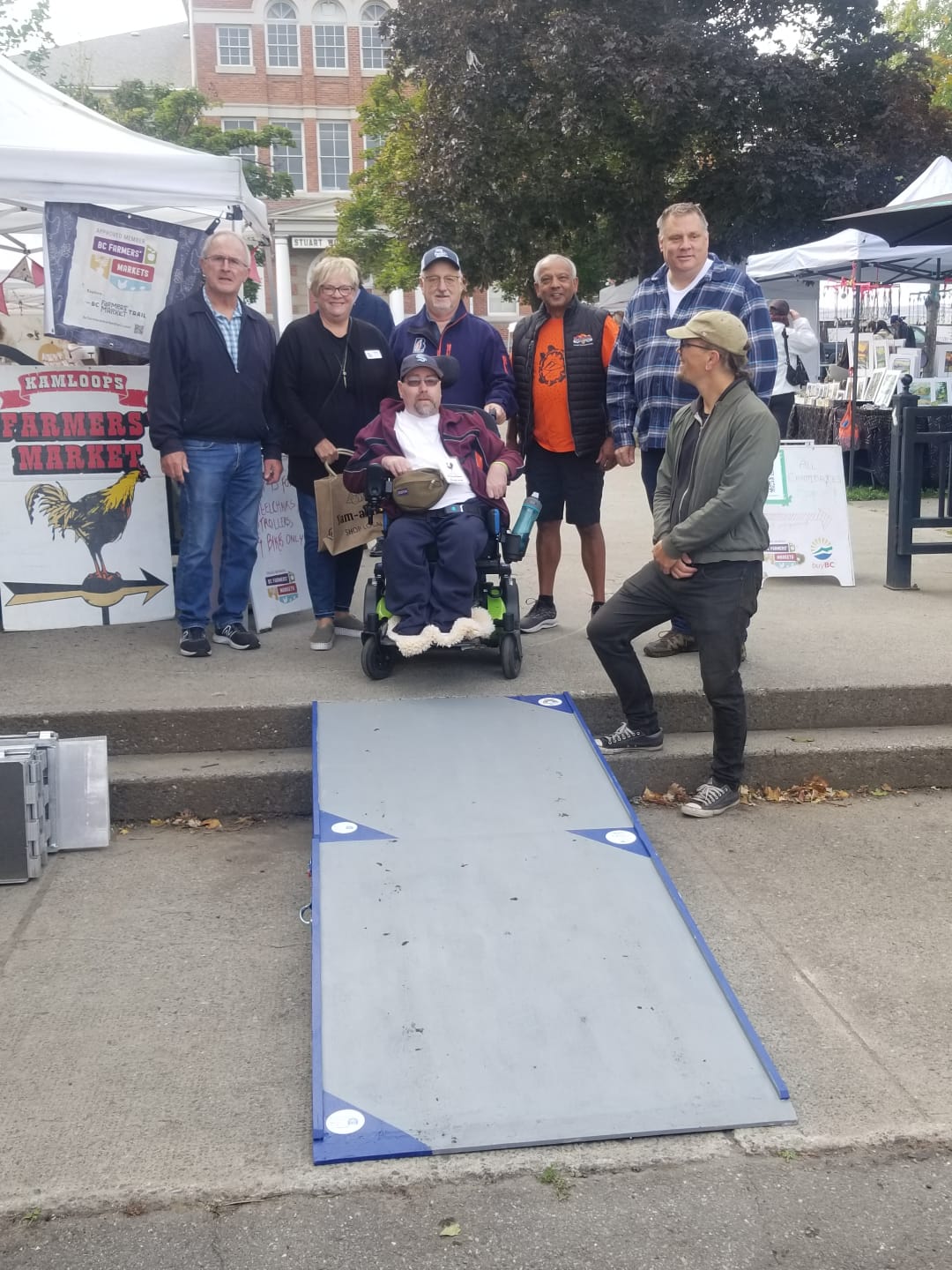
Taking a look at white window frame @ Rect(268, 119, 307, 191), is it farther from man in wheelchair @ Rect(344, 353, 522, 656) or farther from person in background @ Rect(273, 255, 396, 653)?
man in wheelchair @ Rect(344, 353, 522, 656)

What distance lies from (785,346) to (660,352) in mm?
7358

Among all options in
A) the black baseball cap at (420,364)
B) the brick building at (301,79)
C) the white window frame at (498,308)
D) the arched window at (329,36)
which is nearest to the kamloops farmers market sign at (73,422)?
the black baseball cap at (420,364)

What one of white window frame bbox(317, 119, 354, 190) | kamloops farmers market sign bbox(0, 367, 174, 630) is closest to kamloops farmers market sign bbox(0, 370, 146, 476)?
kamloops farmers market sign bbox(0, 367, 174, 630)

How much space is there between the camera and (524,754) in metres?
4.78

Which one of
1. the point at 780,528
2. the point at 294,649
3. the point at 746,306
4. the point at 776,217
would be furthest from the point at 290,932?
the point at 776,217

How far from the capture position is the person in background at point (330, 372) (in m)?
5.94

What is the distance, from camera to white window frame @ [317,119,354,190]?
2105 inches

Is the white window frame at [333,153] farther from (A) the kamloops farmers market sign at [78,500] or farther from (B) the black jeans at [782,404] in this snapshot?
(A) the kamloops farmers market sign at [78,500]

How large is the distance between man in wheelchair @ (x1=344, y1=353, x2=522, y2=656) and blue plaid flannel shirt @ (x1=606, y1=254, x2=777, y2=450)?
611 millimetres

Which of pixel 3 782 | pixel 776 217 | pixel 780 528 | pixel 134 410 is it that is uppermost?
pixel 776 217

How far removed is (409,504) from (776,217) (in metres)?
20.0

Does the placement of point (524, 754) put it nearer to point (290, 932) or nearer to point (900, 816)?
point (290, 932)

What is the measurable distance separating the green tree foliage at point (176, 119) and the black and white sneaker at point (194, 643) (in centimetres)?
2910

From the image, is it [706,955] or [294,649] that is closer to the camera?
[706,955]
